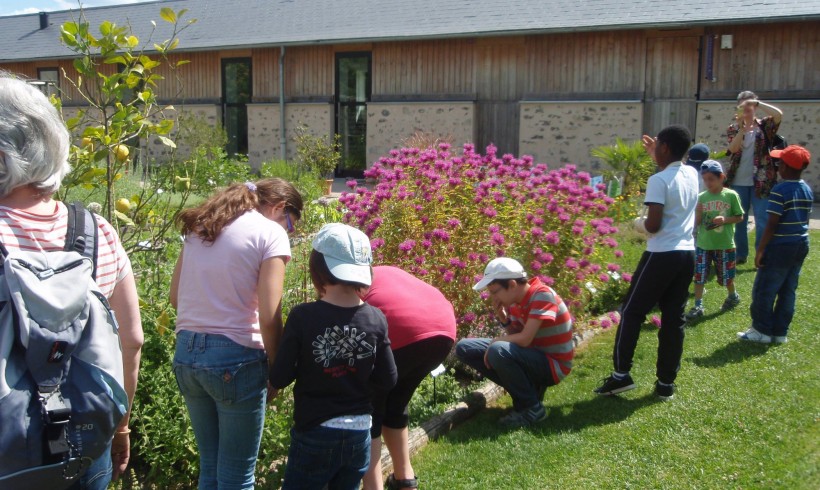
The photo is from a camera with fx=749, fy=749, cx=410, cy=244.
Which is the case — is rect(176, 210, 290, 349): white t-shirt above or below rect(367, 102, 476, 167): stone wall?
below

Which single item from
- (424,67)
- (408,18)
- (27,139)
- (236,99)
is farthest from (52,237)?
(236,99)

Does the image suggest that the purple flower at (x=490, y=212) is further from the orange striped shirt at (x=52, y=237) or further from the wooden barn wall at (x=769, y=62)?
the wooden barn wall at (x=769, y=62)

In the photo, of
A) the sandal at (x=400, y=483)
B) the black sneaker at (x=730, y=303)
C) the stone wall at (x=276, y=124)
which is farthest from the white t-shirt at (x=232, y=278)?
the stone wall at (x=276, y=124)

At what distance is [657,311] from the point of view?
7.50m

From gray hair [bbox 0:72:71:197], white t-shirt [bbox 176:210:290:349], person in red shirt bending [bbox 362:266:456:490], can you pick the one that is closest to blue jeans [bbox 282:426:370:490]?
person in red shirt bending [bbox 362:266:456:490]

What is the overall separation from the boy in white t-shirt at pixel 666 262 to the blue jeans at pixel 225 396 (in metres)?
2.94

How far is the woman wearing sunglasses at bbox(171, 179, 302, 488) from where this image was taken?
2.93 meters

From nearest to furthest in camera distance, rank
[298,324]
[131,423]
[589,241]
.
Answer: [298,324] → [131,423] → [589,241]

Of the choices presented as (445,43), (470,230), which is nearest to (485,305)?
(470,230)

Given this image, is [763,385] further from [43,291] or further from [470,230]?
[43,291]

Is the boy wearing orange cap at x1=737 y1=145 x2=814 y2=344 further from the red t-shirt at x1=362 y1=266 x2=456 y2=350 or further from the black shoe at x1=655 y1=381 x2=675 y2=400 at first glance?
the red t-shirt at x1=362 y1=266 x2=456 y2=350

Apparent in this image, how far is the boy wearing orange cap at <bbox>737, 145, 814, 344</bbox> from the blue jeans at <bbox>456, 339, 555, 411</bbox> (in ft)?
7.84

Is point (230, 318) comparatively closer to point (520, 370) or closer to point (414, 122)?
point (520, 370)

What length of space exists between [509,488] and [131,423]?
1973 mm
